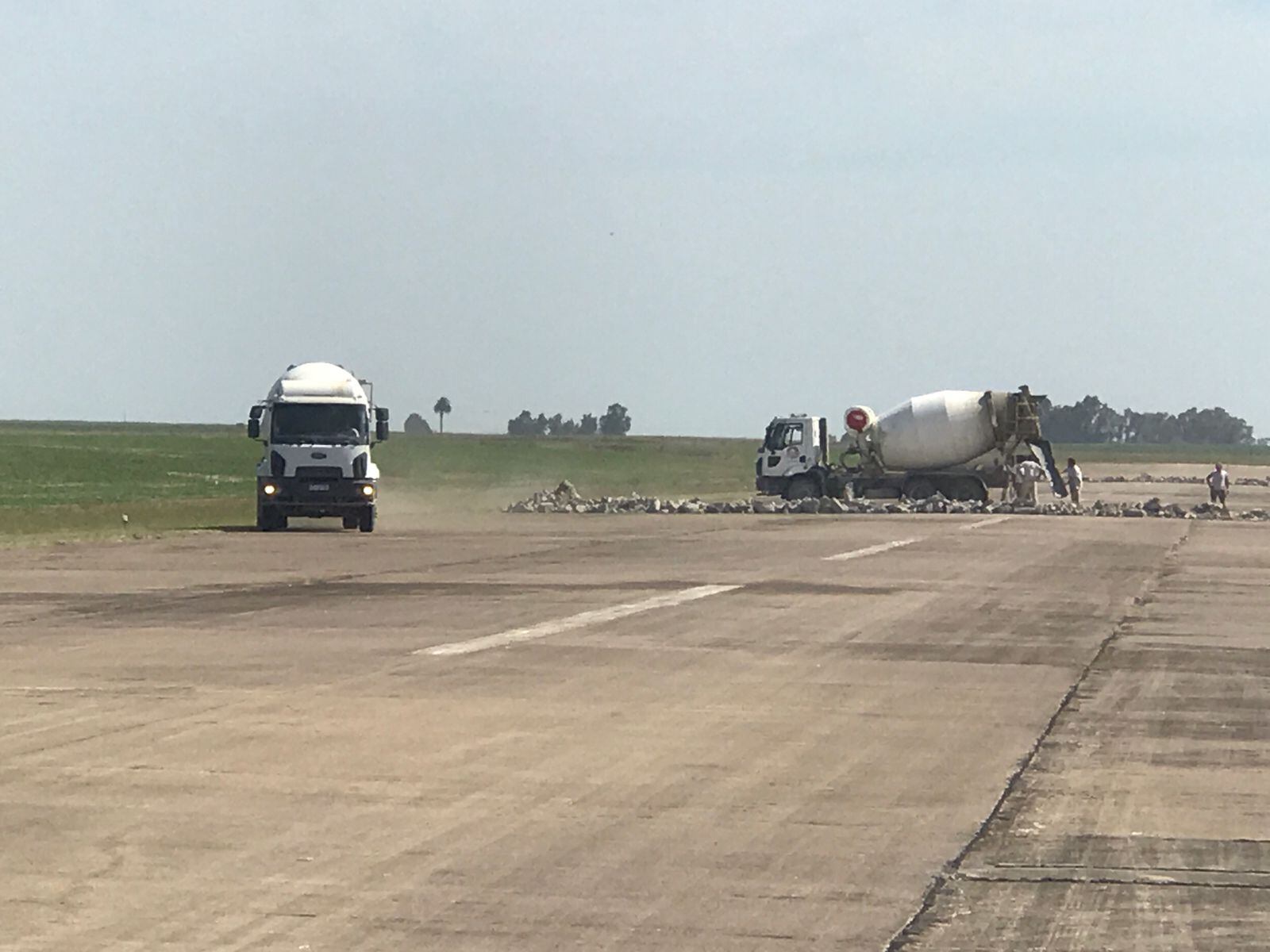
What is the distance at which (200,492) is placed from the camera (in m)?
73.3

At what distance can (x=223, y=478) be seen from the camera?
90.7 meters

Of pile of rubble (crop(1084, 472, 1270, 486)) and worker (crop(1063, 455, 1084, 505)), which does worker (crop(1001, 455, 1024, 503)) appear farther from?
pile of rubble (crop(1084, 472, 1270, 486))

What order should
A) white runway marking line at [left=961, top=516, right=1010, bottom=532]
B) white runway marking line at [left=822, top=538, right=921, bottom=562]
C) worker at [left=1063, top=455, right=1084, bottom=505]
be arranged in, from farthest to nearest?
worker at [left=1063, top=455, right=1084, bottom=505] → white runway marking line at [left=961, top=516, right=1010, bottom=532] → white runway marking line at [left=822, top=538, right=921, bottom=562]

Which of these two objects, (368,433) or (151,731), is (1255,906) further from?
(368,433)

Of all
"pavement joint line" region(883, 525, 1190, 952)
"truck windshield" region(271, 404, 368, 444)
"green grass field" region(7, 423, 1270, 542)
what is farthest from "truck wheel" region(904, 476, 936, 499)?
"pavement joint line" region(883, 525, 1190, 952)

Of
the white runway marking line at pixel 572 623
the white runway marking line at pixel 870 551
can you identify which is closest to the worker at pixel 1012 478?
the white runway marking line at pixel 870 551

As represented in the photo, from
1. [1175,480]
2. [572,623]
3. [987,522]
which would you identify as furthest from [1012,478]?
[1175,480]

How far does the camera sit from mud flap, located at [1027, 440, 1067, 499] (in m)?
65.6

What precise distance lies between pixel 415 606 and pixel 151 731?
10283mm

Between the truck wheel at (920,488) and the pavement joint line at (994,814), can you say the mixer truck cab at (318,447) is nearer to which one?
the pavement joint line at (994,814)

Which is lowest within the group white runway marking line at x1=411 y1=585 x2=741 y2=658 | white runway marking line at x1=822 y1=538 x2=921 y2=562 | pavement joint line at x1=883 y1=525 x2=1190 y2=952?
pavement joint line at x1=883 y1=525 x2=1190 y2=952

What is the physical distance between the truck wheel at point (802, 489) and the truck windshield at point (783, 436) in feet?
3.53

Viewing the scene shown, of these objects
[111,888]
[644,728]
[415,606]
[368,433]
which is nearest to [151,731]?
[644,728]

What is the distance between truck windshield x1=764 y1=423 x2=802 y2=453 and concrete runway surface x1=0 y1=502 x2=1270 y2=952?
4007cm
